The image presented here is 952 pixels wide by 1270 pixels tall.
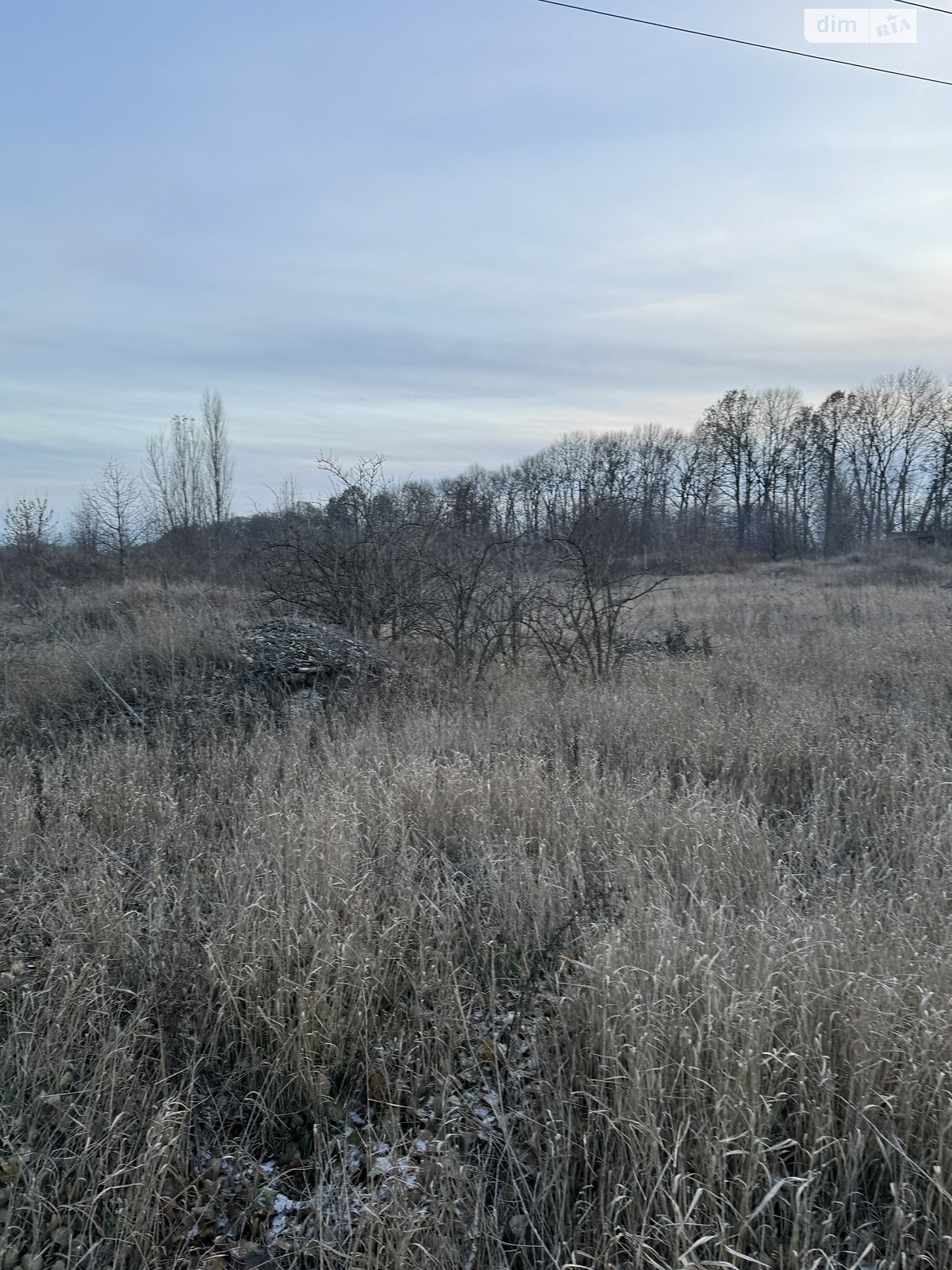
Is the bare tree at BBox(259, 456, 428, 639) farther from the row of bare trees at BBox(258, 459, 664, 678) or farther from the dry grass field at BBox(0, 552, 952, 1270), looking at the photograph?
the dry grass field at BBox(0, 552, 952, 1270)

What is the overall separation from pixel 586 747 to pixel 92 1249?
429 cm

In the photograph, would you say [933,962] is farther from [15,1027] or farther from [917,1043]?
[15,1027]

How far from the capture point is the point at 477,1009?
3029 millimetres

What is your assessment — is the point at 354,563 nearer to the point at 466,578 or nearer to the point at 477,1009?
the point at 466,578

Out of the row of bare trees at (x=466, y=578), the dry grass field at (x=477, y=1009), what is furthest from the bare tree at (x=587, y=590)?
the dry grass field at (x=477, y=1009)

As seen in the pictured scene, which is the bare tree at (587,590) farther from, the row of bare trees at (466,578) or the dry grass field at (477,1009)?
the dry grass field at (477,1009)

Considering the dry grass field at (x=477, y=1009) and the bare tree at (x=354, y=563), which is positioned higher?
the bare tree at (x=354, y=563)

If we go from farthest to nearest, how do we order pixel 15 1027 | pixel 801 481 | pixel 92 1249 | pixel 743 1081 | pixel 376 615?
pixel 801 481
pixel 376 615
pixel 15 1027
pixel 743 1081
pixel 92 1249

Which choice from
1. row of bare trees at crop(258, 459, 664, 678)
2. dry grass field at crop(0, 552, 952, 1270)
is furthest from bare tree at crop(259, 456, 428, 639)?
dry grass field at crop(0, 552, 952, 1270)

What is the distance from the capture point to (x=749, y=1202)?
200 cm

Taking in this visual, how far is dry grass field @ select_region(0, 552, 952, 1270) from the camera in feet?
6.84

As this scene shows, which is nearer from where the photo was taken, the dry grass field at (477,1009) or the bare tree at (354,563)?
the dry grass field at (477,1009)

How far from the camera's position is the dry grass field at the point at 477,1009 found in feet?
6.84

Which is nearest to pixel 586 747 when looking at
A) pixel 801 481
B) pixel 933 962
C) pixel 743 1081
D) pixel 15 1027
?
pixel 933 962
